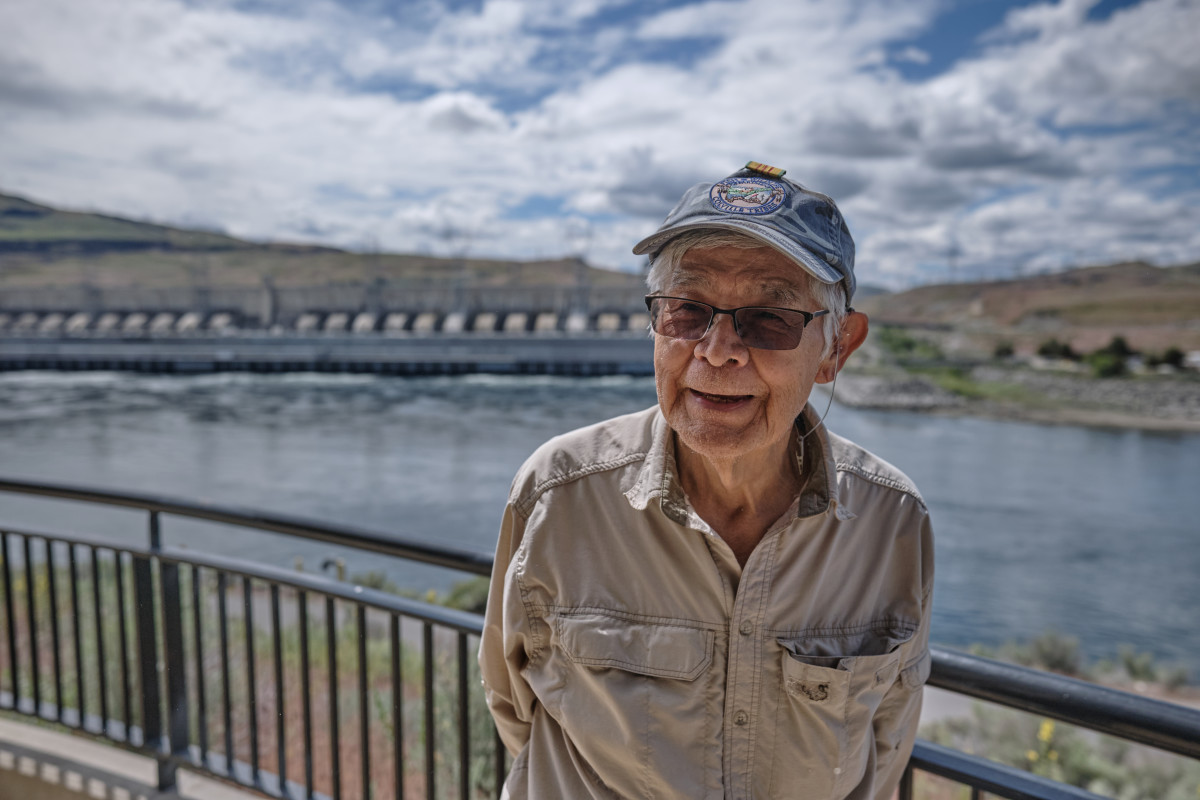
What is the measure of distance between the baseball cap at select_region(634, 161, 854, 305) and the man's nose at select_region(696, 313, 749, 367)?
12 cm

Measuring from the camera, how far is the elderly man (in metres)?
1.10

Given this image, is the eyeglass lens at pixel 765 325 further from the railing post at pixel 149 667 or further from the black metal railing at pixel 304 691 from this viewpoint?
the railing post at pixel 149 667

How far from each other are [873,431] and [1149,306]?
Answer: 23.9 metres

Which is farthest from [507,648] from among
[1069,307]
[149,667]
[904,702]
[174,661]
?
[1069,307]

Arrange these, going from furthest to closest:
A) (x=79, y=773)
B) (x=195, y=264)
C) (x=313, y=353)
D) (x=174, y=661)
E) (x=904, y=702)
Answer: (x=195, y=264) < (x=313, y=353) < (x=79, y=773) < (x=174, y=661) < (x=904, y=702)

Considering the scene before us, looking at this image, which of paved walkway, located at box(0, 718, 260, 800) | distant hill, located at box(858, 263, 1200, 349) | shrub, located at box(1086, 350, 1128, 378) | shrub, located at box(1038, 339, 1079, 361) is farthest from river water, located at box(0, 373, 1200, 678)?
paved walkway, located at box(0, 718, 260, 800)

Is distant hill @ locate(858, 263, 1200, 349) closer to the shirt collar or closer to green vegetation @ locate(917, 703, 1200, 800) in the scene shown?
green vegetation @ locate(917, 703, 1200, 800)

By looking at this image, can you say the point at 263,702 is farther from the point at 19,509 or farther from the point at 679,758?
the point at 19,509

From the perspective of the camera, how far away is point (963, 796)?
3.60 metres

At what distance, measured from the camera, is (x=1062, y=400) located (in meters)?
40.2

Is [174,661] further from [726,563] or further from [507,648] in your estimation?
[726,563]

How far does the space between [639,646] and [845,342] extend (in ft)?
1.90

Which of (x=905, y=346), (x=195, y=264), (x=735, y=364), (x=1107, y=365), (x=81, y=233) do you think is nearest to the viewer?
(x=735, y=364)

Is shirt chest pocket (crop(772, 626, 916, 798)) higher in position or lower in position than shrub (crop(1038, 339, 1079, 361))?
higher
